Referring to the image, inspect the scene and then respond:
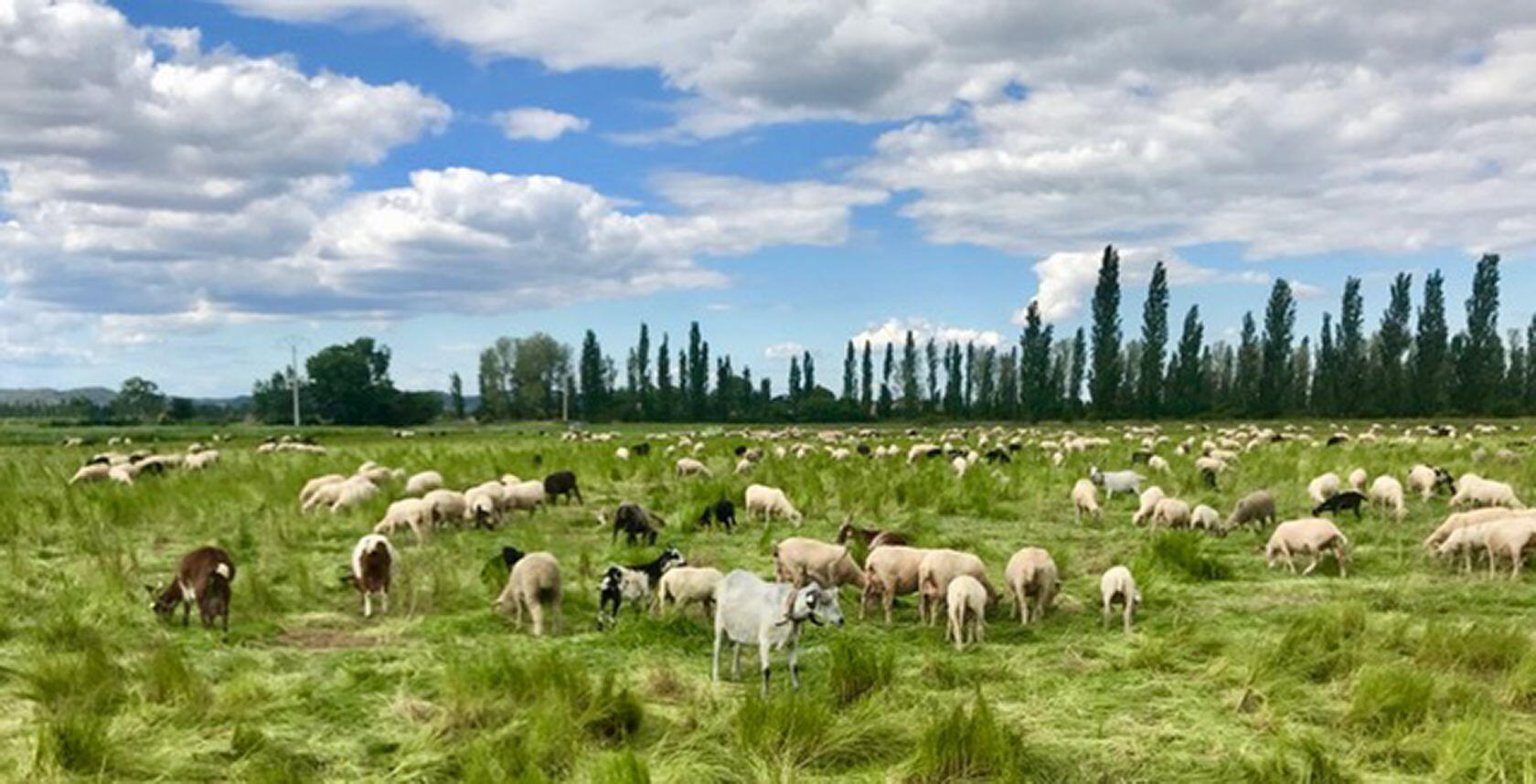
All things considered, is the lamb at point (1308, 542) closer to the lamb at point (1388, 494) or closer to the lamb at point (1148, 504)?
the lamb at point (1148, 504)

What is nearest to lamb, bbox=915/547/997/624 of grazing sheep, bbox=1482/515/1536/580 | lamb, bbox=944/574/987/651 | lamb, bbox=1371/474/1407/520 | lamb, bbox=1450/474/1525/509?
lamb, bbox=944/574/987/651

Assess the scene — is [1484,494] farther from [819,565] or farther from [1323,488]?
[819,565]

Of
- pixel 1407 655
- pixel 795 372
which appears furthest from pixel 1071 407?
pixel 1407 655

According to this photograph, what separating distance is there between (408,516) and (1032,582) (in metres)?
10.9

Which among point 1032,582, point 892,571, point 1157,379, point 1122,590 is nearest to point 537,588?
point 892,571

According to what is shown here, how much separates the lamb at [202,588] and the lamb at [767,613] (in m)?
5.81

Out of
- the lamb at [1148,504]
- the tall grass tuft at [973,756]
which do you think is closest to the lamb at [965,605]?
the tall grass tuft at [973,756]

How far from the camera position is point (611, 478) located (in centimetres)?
2703

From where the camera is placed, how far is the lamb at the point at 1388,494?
17516mm

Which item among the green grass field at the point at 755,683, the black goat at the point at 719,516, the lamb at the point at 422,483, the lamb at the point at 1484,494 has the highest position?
the lamb at the point at 1484,494

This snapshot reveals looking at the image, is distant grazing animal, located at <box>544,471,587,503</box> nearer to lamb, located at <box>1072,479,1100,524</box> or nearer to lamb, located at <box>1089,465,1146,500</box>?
lamb, located at <box>1072,479,1100,524</box>

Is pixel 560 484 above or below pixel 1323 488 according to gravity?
below

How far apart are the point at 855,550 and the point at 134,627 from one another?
9.01 meters

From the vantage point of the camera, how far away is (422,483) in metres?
21.4
